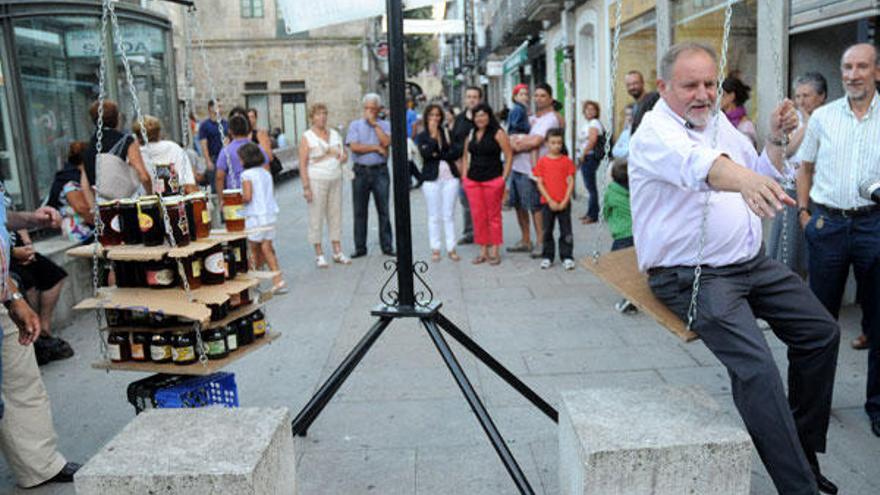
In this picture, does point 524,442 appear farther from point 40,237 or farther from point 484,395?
point 40,237

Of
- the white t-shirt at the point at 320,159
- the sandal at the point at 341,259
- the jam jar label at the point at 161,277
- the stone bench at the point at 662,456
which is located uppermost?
the white t-shirt at the point at 320,159

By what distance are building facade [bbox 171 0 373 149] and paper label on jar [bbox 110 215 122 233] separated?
3148 cm

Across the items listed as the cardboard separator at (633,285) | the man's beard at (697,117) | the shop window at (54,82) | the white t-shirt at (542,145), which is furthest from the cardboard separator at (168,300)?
the white t-shirt at (542,145)

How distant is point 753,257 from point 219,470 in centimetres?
213

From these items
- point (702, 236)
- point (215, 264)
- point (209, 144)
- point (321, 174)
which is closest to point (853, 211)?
point (702, 236)

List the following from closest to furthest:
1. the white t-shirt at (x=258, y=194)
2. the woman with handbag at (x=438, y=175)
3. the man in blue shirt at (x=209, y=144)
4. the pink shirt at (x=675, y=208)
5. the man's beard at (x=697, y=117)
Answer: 1. the pink shirt at (x=675, y=208)
2. the man's beard at (x=697, y=117)
3. the white t-shirt at (x=258, y=194)
4. the woman with handbag at (x=438, y=175)
5. the man in blue shirt at (x=209, y=144)

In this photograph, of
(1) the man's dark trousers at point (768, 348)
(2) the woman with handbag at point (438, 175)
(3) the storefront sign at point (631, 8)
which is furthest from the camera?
(3) the storefront sign at point (631, 8)

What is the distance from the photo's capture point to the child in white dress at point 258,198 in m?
7.78

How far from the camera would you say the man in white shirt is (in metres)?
Result: 2.85

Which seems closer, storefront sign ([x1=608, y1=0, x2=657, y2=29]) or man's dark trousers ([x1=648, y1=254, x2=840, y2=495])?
man's dark trousers ([x1=648, y1=254, x2=840, y2=495])

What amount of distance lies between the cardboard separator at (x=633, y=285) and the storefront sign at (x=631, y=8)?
7722 mm

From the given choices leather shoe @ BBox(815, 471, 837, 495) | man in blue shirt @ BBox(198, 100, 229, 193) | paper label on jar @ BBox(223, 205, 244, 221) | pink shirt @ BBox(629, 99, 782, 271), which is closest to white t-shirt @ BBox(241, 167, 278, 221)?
paper label on jar @ BBox(223, 205, 244, 221)

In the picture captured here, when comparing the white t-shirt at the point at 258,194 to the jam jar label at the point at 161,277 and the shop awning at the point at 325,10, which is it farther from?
the shop awning at the point at 325,10

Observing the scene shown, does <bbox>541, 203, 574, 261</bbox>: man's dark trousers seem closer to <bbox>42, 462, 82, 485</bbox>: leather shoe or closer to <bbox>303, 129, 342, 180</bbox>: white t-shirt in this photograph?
<bbox>303, 129, 342, 180</bbox>: white t-shirt
